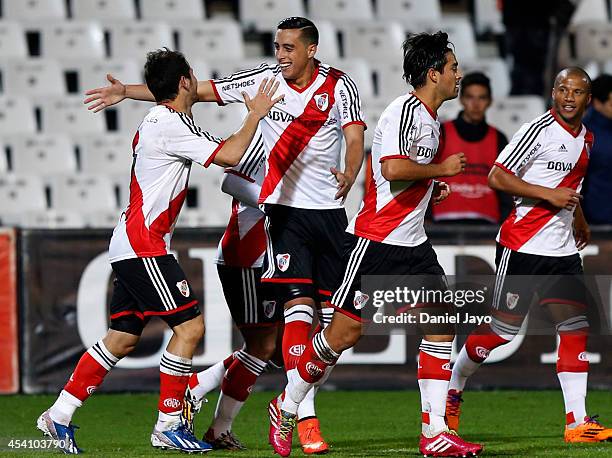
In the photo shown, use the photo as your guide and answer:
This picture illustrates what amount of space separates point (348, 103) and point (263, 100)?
55 cm

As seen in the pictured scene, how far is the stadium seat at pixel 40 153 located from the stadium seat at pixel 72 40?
4.37ft

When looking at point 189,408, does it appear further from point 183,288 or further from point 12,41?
point 12,41

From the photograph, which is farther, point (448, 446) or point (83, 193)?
point (83, 193)

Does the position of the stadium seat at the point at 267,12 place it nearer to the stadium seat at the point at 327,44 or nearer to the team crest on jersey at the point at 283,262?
the stadium seat at the point at 327,44

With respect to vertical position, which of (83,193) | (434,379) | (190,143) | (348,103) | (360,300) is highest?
(348,103)

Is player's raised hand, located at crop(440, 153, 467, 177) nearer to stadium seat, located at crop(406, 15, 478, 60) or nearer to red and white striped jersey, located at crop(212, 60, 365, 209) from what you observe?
red and white striped jersey, located at crop(212, 60, 365, 209)

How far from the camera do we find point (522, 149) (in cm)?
720

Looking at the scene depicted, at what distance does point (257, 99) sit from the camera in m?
6.52

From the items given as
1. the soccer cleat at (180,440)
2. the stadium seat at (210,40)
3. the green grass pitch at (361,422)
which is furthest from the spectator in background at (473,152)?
the stadium seat at (210,40)

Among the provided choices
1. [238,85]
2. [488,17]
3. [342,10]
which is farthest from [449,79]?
[488,17]

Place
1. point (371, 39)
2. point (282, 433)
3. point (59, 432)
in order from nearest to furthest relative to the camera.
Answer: point (282, 433) → point (59, 432) → point (371, 39)

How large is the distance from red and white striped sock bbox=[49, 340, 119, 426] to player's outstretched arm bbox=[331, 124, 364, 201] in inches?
57.9

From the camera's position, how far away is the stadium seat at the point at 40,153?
12227 mm

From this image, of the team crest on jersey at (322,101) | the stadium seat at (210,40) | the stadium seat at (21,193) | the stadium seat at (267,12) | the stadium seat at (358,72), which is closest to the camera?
the team crest on jersey at (322,101)
